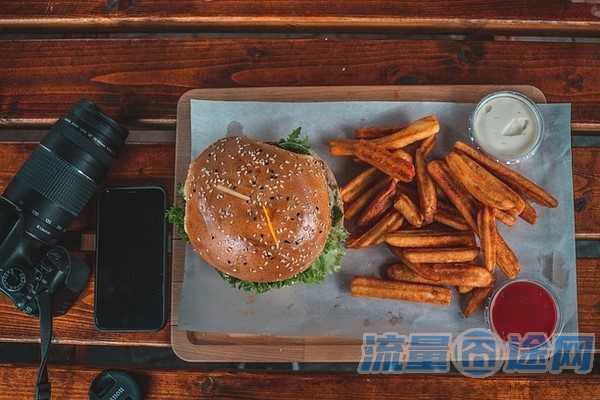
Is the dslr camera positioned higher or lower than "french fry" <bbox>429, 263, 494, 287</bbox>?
higher

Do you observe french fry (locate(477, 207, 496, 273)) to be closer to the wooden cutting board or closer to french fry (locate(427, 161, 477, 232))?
french fry (locate(427, 161, 477, 232))

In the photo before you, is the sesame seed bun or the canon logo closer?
the sesame seed bun

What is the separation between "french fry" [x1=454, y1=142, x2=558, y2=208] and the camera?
1.58 m

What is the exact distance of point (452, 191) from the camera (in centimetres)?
158

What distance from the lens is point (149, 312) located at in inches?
64.5

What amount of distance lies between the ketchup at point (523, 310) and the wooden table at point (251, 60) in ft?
1.01

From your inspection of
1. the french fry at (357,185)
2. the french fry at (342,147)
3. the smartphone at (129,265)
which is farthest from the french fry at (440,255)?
the smartphone at (129,265)

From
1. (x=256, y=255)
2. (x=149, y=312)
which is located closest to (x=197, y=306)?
(x=149, y=312)

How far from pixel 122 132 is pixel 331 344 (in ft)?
2.70

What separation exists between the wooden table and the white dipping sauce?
14 cm

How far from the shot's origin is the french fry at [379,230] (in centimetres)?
156

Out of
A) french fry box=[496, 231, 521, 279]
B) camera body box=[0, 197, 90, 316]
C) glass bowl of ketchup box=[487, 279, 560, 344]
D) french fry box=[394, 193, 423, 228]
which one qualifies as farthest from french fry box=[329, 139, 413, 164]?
camera body box=[0, 197, 90, 316]

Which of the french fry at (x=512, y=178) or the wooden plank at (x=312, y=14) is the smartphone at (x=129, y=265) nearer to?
the wooden plank at (x=312, y=14)

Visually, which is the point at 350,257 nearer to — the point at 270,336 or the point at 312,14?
the point at 270,336
